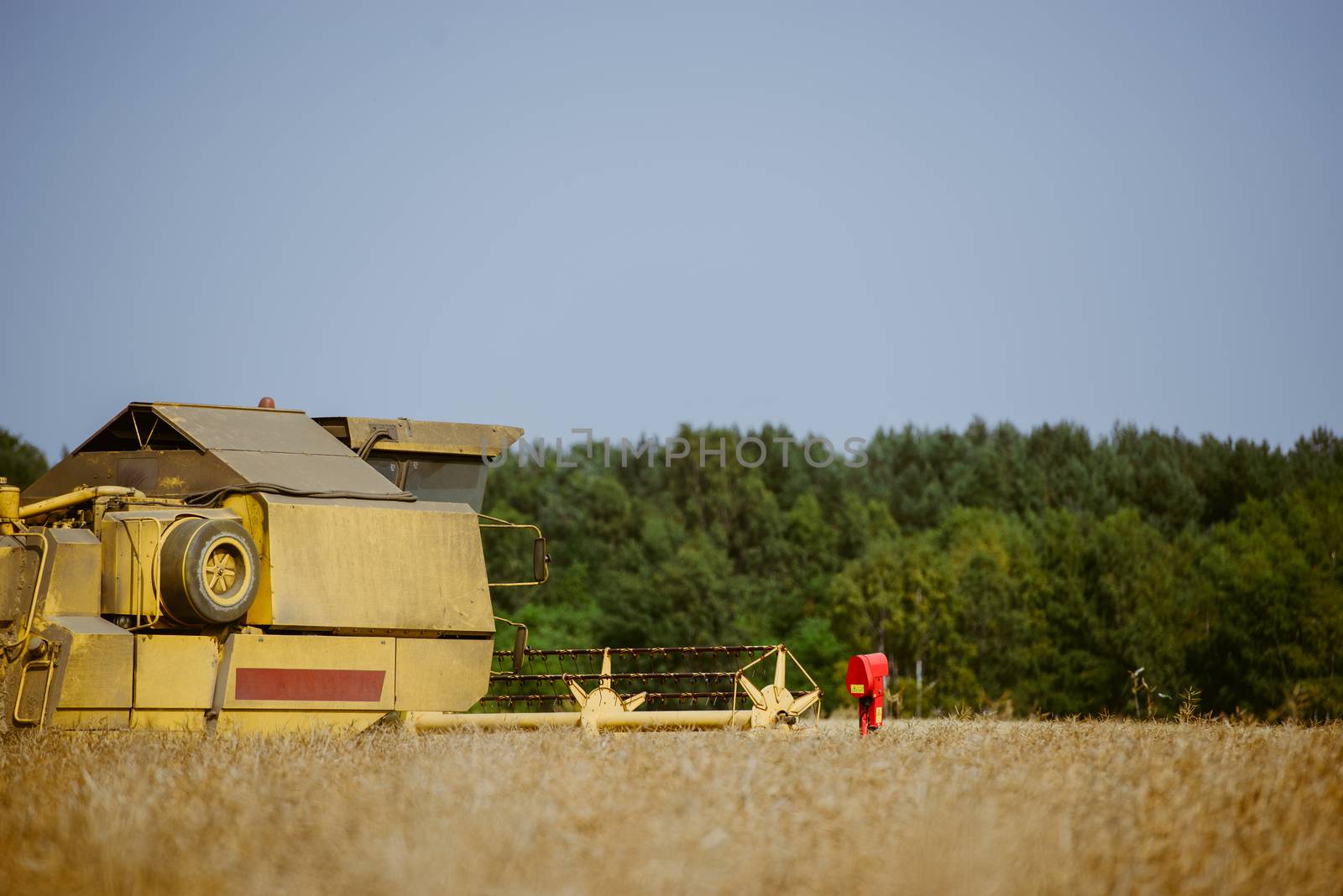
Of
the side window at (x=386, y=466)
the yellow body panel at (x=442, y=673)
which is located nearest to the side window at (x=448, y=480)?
the side window at (x=386, y=466)

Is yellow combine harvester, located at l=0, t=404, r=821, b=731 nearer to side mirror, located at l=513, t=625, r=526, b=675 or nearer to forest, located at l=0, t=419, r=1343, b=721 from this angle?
side mirror, located at l=513, t=625, r=526, b=675

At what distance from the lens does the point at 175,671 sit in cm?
978

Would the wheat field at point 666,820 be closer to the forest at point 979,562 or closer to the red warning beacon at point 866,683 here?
the red warning beacon at point 866,683

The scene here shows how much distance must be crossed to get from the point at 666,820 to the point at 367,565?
5.38 meters

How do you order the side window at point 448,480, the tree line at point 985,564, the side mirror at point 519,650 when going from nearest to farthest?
the side mirror at point 519,650
the side window at point 448,480
the tree line at point 985,564

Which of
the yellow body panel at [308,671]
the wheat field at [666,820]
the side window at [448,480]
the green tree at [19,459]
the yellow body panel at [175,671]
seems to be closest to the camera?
the wheat field at [666,820]

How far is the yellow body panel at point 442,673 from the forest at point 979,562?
38.4 metres

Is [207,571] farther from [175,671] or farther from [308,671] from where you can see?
[308,671]

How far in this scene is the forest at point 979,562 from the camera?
5734 cm

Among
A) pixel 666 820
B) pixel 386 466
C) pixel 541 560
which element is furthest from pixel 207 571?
pixel 666 820

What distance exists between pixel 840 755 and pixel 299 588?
3980mm

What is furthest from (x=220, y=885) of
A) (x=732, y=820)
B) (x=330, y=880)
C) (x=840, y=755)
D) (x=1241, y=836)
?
(x=840, y=755)

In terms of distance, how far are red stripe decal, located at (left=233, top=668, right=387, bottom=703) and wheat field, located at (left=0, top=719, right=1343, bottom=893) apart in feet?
4.59

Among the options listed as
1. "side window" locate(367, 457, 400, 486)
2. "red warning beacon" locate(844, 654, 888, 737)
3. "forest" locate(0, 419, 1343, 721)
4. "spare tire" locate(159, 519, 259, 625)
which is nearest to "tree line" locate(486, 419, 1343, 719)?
"forest" locate(0, 419, 1343, 721)
